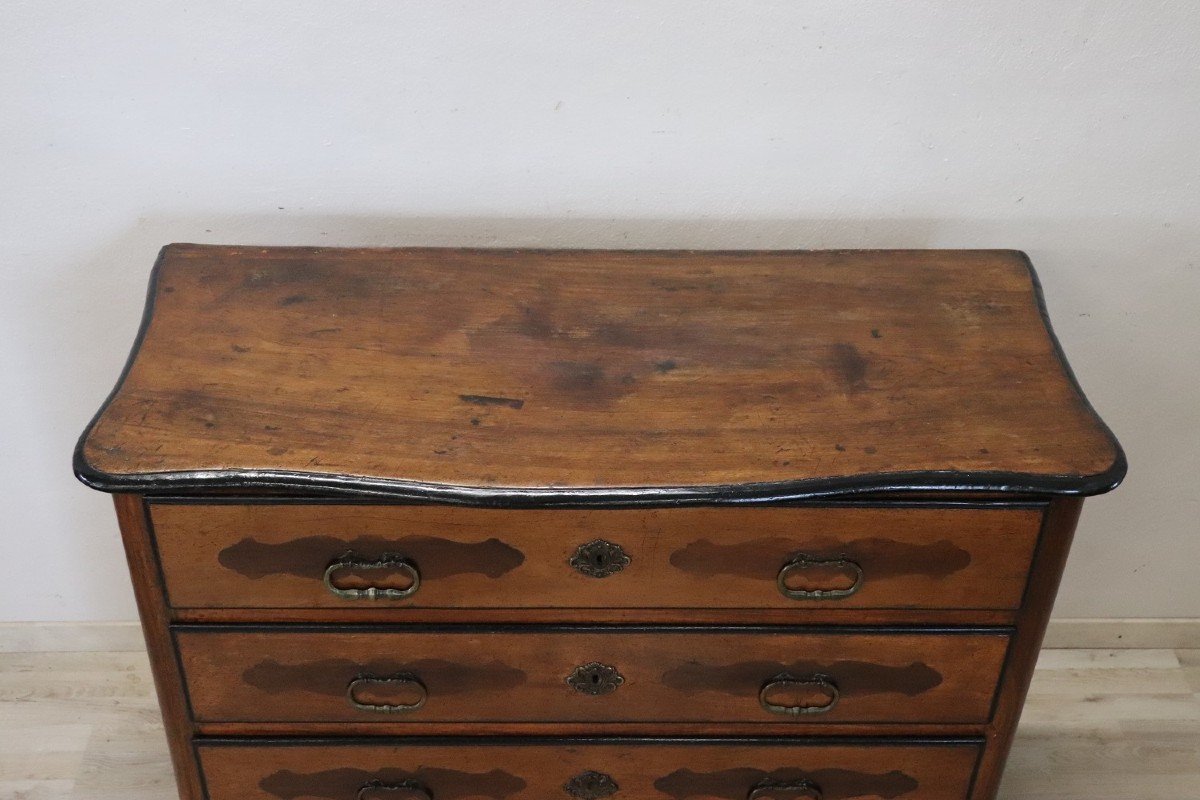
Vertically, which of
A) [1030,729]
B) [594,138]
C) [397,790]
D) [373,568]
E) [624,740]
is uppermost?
[594,138]

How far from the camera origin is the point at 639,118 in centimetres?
175

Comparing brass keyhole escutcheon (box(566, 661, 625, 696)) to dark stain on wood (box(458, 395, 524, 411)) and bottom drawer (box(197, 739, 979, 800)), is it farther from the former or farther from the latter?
dark stain on wood (box(458, 395, 524, 411))

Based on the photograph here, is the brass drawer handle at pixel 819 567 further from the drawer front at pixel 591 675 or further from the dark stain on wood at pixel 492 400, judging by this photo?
the dark stain on wood at pixel 492 400

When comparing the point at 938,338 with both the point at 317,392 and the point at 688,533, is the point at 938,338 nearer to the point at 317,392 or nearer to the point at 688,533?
the point at 688,533

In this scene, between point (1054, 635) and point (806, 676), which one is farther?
point (1054, 635)

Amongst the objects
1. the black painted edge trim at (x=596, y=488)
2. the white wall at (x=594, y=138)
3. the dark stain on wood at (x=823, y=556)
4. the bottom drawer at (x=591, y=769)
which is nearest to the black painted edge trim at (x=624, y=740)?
the bottom drawer at (x=591, y=769)

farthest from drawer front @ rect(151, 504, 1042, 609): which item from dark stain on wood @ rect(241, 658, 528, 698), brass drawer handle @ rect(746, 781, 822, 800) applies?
brass drawer handle @ rect(746, 781, 822, 800)

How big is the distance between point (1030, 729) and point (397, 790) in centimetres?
123

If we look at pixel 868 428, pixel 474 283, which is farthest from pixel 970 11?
pixel 474 283

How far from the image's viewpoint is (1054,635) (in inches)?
93.9

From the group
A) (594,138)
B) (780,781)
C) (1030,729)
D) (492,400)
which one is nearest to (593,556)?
(492,400)

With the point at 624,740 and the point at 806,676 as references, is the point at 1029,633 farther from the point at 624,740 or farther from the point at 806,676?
the point at 624,740

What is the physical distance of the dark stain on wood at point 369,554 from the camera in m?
1.46

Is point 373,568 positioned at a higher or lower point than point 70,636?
higher
